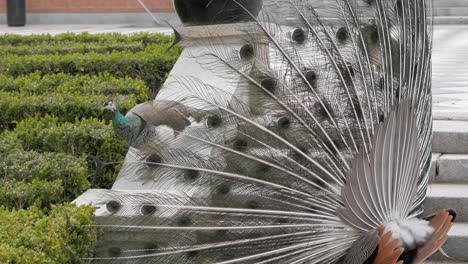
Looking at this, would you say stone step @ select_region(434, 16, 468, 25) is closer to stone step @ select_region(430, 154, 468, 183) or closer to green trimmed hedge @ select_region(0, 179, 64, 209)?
stone step @ select_region(430, 154, 468, 183)

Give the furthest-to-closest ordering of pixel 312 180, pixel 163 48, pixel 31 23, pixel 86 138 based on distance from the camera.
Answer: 1. pixel 31 23
2. pixel 163 48
3. pixel 86 138
4. pixel 312 180

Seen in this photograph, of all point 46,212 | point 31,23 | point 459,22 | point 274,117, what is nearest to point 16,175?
point 46,212

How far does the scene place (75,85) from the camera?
21.6ft

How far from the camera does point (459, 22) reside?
16.3 metres

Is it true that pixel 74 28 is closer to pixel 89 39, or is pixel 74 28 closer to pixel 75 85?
pixel 89 39

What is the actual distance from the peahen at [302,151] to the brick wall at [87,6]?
47.1 ft

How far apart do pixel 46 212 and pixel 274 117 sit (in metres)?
1.37

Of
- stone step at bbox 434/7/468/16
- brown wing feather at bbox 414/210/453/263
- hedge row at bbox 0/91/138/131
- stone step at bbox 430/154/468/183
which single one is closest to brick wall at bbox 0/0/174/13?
stone step at bbox 434/7/468/16

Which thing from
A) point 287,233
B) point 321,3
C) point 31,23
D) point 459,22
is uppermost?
point 321,3

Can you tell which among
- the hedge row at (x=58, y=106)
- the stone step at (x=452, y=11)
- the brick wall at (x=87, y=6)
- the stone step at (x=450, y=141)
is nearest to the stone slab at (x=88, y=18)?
the brick wall at (x=87, y=6)

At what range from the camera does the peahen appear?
371 cm

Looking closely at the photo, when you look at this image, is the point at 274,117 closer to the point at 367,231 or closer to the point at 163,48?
the point at 367,231

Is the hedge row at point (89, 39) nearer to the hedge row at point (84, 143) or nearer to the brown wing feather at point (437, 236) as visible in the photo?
the hedge row at point (84, 143)

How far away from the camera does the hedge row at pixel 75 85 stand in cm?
629
